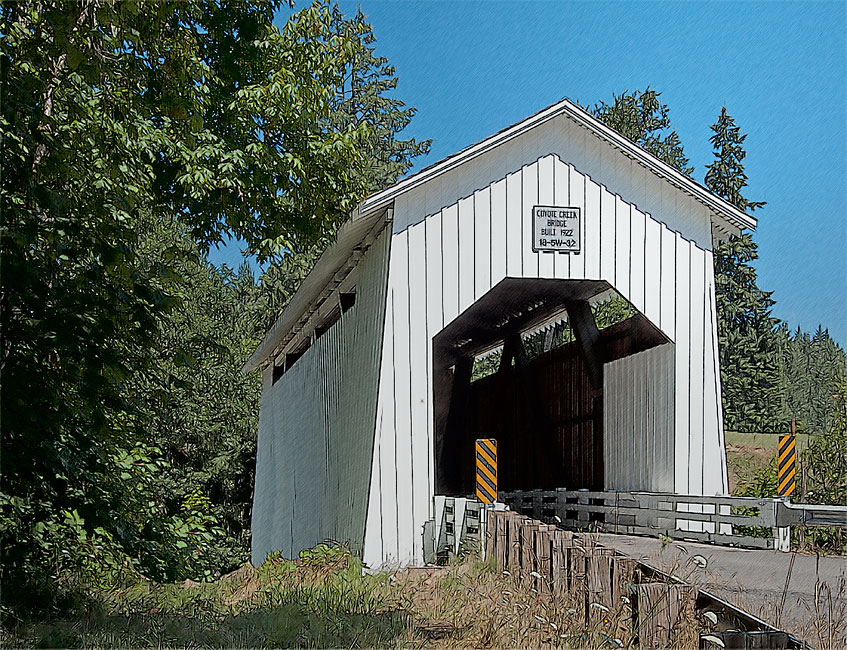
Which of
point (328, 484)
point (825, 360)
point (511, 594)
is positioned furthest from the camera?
point (825, 360)

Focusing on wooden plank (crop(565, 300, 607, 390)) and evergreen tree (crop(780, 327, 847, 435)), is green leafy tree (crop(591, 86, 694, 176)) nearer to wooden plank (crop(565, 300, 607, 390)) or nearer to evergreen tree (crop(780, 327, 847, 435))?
evergreen tree (crop(780, 327, 847, 435))

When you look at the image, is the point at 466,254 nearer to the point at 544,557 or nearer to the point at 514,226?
the point at 514,226

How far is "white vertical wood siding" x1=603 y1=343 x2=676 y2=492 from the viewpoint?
470 inches

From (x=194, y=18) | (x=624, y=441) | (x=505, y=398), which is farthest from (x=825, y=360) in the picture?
(x=194, y=18)

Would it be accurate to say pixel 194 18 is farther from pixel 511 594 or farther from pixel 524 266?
pixel 511 594

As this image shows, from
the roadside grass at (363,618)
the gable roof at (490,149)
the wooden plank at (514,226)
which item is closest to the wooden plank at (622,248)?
the gable roof at (490,149)

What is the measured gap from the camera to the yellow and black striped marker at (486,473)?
1039cm

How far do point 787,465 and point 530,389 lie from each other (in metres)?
7.06

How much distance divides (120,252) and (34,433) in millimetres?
1040

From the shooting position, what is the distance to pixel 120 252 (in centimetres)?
471

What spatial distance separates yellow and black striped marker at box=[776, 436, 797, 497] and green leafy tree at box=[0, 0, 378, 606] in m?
6.58

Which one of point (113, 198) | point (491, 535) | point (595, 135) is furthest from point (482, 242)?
point (113, 198)

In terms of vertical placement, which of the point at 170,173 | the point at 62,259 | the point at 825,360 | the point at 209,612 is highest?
the point at 825,360

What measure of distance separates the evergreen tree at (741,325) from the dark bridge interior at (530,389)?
19.6 m
